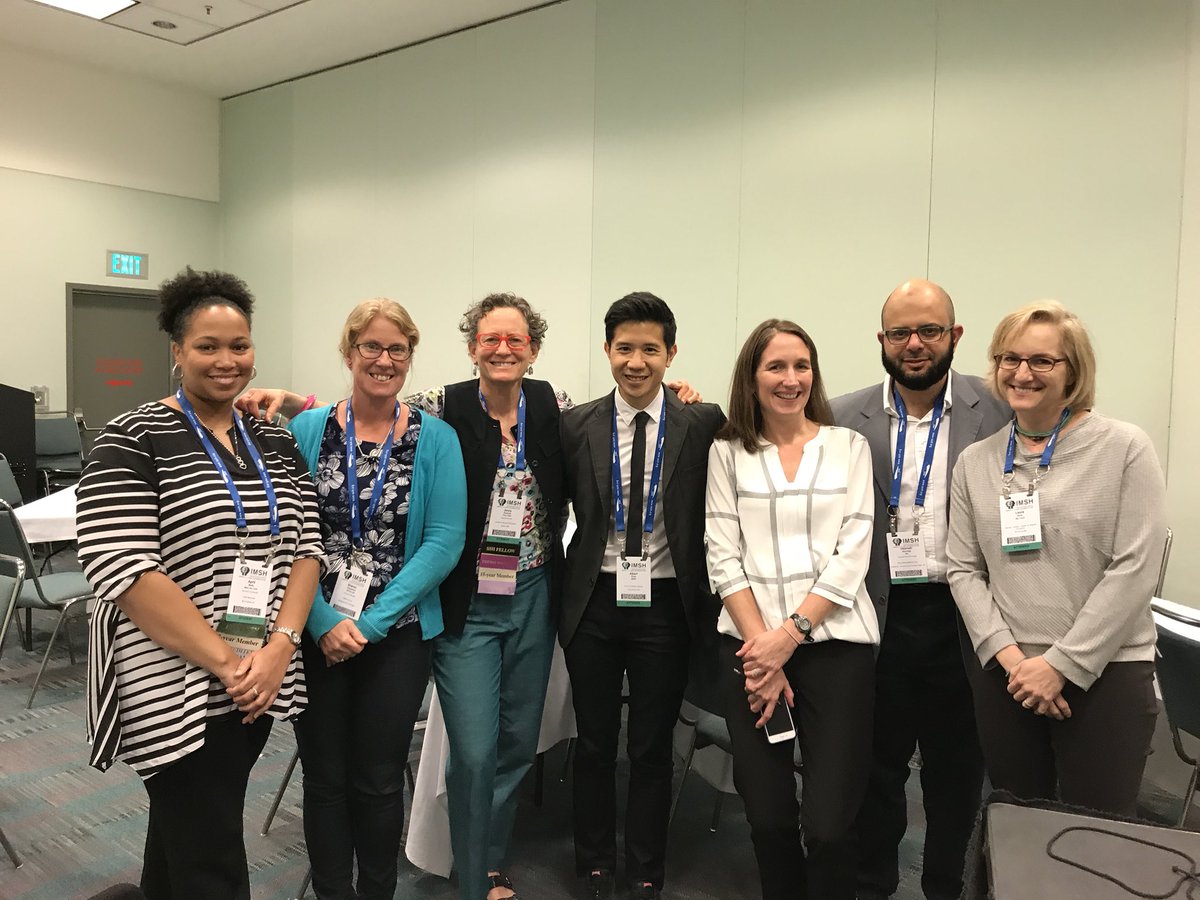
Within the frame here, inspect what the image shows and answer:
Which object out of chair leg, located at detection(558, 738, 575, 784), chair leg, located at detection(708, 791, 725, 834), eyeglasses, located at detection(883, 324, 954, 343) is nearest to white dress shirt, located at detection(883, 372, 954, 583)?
eyeglasses, located at detection(883, 324, 954, 343)

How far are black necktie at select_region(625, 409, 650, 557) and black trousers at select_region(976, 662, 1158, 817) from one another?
0.88m

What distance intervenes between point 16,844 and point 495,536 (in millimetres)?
1976

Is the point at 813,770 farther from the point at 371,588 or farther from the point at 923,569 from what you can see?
the point at 371,588

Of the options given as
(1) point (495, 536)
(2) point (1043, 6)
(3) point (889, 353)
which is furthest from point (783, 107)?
(1) point (495, 536)

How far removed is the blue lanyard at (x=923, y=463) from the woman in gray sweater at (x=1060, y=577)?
0.56ft

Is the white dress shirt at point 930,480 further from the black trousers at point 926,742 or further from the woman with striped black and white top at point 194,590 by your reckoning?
the woman with striped black and white top at point 194,590

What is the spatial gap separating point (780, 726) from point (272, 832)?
1831 millimetres

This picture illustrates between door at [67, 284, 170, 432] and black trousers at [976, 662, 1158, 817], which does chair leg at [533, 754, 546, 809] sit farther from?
door at [67, 284, 170, 432]

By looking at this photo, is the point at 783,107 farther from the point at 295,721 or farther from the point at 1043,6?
the point at 295,721

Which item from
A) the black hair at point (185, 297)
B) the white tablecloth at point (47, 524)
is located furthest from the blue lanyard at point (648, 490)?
the white tablecloth at point (47, 524)

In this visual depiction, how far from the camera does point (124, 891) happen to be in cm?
107

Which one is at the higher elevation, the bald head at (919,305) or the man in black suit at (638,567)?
the bald head at (919,305)

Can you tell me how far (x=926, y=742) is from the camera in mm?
2275

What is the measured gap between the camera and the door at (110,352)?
7.93 meters
